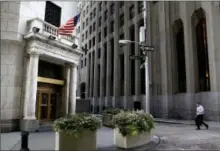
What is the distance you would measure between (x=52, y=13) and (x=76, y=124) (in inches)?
518

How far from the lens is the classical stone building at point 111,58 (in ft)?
117

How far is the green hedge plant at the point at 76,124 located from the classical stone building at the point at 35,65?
516 centimetres

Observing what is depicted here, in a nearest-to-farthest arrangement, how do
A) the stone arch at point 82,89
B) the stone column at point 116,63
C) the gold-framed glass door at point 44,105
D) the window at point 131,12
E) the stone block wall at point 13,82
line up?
1. the stone block wall at point 13,82
2. the gold-framed glass door at point 44,105
3. the window at point 131,12
4. the stone column at point 116,63
5. the stone arch at point 82,89

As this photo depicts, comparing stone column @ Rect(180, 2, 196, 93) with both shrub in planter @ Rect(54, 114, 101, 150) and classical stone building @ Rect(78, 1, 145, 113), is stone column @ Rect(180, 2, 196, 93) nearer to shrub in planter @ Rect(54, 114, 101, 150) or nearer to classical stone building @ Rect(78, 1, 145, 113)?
classical stone building @ Rect(78, 1, 145, 113)

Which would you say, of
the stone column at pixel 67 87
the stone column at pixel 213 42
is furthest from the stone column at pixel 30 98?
the stone column at pixel 213 42

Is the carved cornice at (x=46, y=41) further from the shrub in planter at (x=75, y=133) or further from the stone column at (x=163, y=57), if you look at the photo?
the stone column at (x=163, y=57)

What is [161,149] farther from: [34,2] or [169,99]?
[169,99]

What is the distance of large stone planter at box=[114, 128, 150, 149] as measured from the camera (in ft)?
28.7

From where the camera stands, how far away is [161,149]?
29.2ft

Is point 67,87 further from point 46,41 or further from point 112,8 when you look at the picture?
point 112,8

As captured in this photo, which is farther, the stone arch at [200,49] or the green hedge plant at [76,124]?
the stone arch at [200,49]

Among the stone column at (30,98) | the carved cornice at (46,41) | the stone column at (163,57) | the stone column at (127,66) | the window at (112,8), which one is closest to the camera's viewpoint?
the stone column at (30,98)

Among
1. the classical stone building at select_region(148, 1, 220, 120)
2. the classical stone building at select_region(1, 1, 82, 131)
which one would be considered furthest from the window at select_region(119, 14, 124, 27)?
the classical stone building at select_region(1, 1, 82, 131)

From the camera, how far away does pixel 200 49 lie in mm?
24859
